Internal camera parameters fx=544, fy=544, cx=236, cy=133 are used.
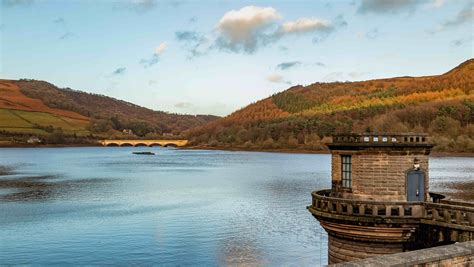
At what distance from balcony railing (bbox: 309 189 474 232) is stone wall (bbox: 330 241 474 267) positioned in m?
8.85

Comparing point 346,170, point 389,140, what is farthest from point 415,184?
point 346,170

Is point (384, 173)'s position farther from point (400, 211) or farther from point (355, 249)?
point (355, 249)

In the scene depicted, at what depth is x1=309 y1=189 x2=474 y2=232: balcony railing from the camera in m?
23.3

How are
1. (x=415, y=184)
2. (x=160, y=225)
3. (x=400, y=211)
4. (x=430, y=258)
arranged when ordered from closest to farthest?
(x=430, y=258)
(x=400, y=211)
(x=415, y=184)
(x=160, y=225)

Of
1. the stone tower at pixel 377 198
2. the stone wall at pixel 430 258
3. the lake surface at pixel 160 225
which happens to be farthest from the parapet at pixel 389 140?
the lake surface at pixel 160 225

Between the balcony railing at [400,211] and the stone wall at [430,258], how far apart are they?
8.85 meters

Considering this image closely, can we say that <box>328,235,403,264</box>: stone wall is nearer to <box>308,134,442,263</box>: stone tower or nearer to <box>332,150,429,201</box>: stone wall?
<box>308,134,442,263</box>: stone tower

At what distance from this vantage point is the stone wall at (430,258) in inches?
480

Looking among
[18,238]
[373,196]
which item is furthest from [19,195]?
[373,196]

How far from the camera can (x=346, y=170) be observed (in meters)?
27.0

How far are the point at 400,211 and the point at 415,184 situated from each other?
77.7 inches

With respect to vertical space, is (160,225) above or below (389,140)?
below

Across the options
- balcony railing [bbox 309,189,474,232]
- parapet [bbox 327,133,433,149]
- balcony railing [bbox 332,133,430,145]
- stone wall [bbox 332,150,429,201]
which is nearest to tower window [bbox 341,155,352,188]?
stone wall [bbox 332,150,429,201]

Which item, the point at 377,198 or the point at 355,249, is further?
the point at 377,198
